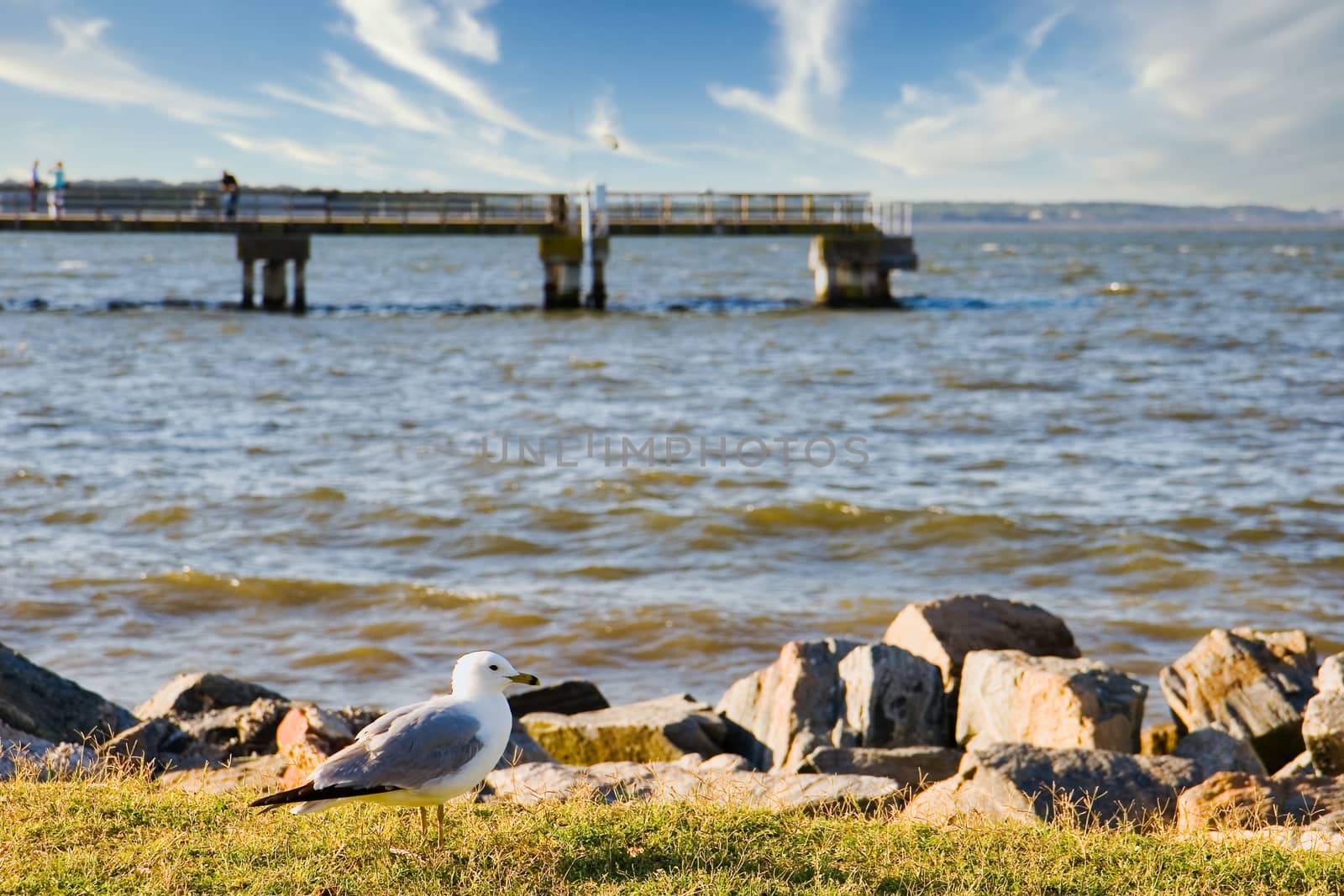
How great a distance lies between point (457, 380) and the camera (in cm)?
2798

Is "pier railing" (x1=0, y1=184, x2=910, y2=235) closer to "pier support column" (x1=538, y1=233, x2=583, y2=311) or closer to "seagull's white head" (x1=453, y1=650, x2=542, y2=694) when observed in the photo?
"pier support column" (x1=538, y1=233, x2=583, y2=311)

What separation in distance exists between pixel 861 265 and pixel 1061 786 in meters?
38.6

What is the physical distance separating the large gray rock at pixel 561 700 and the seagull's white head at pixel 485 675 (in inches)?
161

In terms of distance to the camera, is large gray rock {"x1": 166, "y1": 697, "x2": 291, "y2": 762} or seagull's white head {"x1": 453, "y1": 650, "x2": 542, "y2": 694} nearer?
seagull's white head {"x1": 453, "y1": 650, "x2": 542, "y2": 694}

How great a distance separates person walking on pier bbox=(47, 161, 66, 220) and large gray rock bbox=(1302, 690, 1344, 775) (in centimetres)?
4040

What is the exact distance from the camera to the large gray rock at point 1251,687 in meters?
8.45

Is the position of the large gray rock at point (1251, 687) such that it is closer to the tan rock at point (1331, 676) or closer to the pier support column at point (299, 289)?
the tan rock at point (1331, 676)

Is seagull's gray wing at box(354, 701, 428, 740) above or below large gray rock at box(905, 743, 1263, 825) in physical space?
above

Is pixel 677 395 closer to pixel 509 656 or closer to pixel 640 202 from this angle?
pixel 509 656

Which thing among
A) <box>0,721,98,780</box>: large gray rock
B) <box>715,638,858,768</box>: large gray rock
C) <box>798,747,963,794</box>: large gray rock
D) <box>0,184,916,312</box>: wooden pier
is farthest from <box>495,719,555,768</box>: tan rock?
<box>0,184,916,312</box>: wooden pier

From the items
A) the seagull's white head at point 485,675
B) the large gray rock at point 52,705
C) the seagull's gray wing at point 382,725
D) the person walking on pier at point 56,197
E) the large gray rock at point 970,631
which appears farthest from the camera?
the person walking on pier at point 56,197

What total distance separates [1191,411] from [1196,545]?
9955 mm

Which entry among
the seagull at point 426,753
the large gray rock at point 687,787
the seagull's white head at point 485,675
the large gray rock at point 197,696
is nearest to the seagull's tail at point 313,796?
the seagull at point 426,753

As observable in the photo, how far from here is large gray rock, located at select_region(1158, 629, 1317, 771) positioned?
8.45 meters
